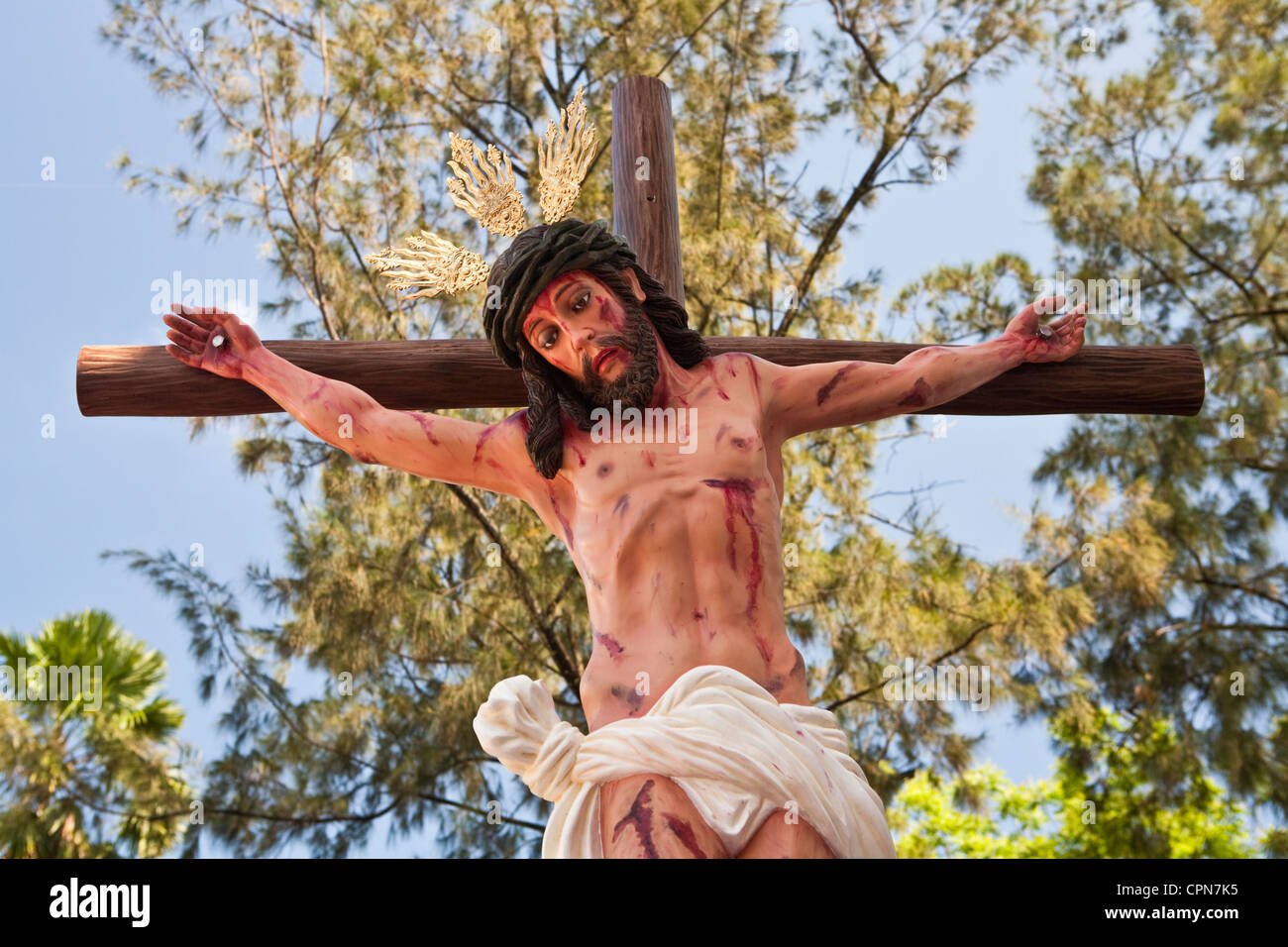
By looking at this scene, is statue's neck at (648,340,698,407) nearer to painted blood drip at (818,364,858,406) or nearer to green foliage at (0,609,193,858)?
painted blood drip at (818,364,858,406)

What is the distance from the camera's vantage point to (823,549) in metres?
8.68

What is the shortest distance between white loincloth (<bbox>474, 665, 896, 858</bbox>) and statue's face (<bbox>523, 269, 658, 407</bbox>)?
0.72 meters

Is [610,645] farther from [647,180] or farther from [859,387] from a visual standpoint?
[647,180]

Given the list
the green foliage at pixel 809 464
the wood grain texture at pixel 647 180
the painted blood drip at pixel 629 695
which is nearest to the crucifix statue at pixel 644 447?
the painted blood drip at pixel 629 695

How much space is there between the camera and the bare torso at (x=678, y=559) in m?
3.26

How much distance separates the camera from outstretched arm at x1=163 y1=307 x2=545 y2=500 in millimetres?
3594

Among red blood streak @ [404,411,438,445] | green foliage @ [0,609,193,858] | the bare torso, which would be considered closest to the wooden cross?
red blood streak @ [404,411,438,445]

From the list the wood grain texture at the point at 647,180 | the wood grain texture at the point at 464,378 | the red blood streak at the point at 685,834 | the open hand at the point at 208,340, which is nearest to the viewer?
the red blood streak at the point at 685,834

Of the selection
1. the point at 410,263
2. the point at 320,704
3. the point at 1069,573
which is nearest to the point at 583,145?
the point at 410,263

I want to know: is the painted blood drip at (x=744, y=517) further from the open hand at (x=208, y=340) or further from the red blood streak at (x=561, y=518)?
the open hand at (x=208, y=340)

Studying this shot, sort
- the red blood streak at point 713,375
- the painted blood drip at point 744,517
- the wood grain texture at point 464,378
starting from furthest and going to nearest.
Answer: the wood grain texture at point 464,378, the red blood streak at point 713,375, the painted blood drip at point 744,517

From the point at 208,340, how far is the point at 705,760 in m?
1.71

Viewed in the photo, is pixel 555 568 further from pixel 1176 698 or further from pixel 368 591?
pixel 1176 698

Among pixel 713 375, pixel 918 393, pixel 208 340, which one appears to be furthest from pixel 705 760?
pixel 208 340
